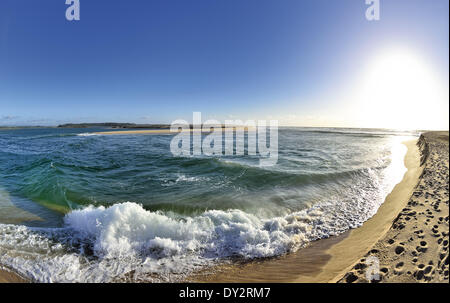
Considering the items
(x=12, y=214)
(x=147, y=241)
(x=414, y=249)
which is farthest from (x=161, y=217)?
(x=414, y=249)

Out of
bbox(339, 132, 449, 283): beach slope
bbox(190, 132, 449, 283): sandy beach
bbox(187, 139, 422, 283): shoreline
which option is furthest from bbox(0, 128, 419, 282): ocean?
bbox(339, 132, 449, 283): beach slope

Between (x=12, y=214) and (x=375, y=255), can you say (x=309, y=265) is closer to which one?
(x=375, y=255)

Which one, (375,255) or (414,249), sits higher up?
(414,249)

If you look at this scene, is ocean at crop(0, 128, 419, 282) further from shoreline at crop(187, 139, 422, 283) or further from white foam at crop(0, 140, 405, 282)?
shoreline at crop(187, 139, 422, 283)

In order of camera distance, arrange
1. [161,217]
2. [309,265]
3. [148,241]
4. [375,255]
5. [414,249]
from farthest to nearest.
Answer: [161,217] → [148,241] → [309,265] → [375,255] → [414,249]

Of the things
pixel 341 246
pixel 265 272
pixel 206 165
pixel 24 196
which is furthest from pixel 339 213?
pixel 24 196

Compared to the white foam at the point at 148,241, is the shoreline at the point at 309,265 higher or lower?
lower

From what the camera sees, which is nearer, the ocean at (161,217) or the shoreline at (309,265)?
the shoreline at (309,265)

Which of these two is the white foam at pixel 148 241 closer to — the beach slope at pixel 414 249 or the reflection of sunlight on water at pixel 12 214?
the reflection of sunlight on water at pixel 12 214

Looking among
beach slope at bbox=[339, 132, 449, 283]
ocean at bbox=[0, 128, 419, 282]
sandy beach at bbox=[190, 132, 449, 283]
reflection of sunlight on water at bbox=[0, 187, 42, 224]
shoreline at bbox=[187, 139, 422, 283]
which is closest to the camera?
beach slope at bbox=[339, 132, 449, 283]

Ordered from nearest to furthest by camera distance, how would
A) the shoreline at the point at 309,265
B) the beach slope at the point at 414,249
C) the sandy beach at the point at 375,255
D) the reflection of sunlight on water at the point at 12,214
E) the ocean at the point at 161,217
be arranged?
the beach slope at the point at 414,249 → the sandy beach at the point at 375,255 → the shoreline at the point at 309,265 → the ocean at the point at 161,217 → the reflection of sunlight on water at the point at 12,214

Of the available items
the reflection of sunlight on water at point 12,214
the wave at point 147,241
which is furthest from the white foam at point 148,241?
the reflection of sunlight on water at point 12,214

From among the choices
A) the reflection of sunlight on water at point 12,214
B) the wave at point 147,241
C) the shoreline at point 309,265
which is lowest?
the shoreline at point 309,265

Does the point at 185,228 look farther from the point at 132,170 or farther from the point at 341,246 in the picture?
the point at 132,170
